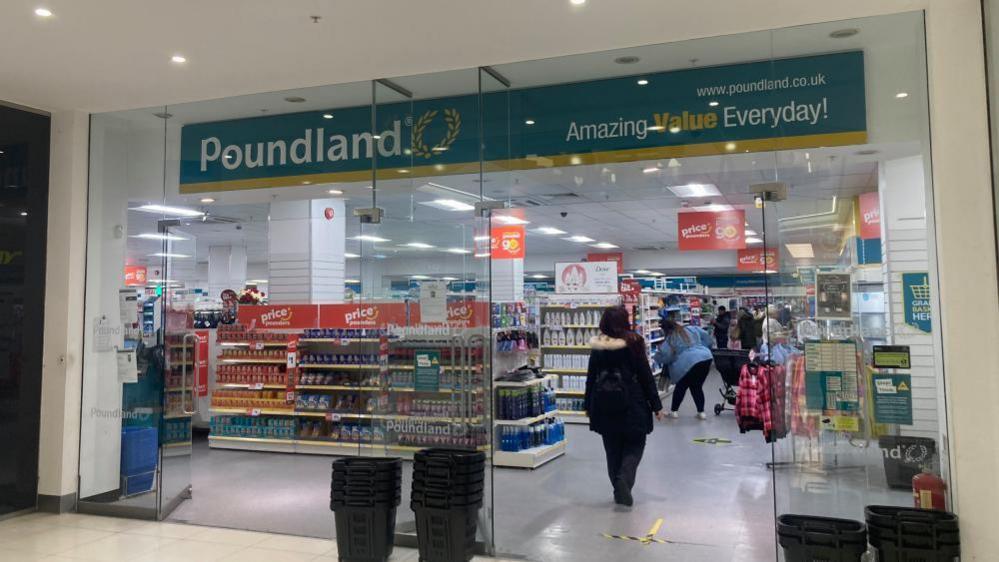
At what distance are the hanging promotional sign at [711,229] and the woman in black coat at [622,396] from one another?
5.68 metres

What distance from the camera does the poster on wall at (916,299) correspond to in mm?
3869

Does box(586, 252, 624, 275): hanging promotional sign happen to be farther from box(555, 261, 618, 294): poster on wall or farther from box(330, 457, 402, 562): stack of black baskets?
box(330, 457, 402, 562): stack of black baskets

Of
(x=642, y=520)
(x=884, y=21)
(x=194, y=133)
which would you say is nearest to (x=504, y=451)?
(x=642, y=520)

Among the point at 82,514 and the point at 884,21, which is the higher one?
the point at 884,21

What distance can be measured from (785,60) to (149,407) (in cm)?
573

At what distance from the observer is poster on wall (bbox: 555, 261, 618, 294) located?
1012cm

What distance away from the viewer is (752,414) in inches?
269

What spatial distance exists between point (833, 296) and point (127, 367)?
549cm

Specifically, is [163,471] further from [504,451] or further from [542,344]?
[542,344]

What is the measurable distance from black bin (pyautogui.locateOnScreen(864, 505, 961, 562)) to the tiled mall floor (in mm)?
2236

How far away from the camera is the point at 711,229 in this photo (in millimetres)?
11031

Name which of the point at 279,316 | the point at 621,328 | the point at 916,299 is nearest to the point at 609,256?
the point at 279,316

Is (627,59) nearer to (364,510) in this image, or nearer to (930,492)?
(930,492)

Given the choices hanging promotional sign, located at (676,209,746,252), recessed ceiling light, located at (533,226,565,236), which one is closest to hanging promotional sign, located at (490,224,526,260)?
hanging promotional sign, located at (676,209,746,252)
